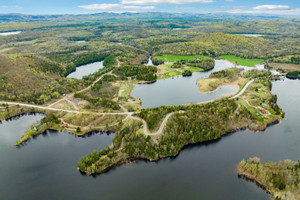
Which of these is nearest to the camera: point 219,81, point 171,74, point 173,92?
point 173,92

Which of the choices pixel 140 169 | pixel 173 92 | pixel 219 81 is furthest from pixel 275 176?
pixel 219 81

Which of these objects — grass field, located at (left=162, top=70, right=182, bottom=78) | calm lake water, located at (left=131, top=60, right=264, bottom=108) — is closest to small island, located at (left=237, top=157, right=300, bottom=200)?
calm lake water, located at (left=131, top=60, right=264, bottom=108)

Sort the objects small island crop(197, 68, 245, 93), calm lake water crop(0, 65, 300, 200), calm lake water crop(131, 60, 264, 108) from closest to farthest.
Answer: calm lake water crop(0, 65, 300, 200) < calm lake water crop(131, 60, 264, 108) < small island crop(197, 68, 245, 93)

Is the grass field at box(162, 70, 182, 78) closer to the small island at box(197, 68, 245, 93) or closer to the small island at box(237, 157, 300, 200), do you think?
the small island at box(197, 68, 245, 93)

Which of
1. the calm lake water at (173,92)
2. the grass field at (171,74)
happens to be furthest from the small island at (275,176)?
the grass field at (171,74)

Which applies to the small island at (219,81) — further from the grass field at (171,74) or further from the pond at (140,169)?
the pond at (140,169)

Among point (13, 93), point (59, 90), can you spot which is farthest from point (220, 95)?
point (13, 93)

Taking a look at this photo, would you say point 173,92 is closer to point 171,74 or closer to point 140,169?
point 171,74
